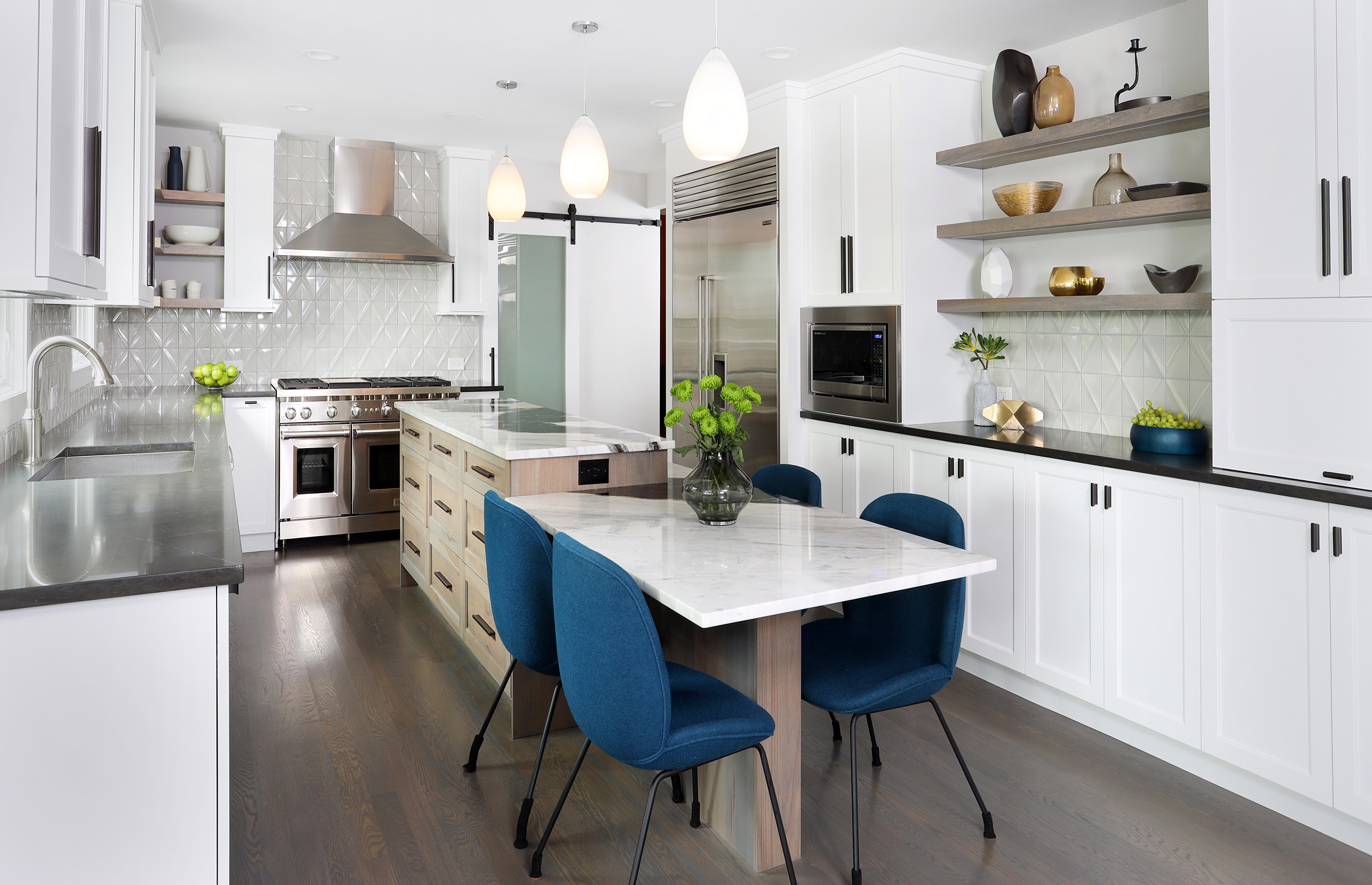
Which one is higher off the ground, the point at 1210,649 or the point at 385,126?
the point at 385,126

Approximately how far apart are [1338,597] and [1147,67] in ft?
7.03

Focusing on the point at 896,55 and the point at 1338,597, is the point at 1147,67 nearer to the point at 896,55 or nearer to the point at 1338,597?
the point at 896,55

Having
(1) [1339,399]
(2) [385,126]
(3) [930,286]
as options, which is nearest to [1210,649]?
(1) [1339,399]

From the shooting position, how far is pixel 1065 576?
3.10 meters

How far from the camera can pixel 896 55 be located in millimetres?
3861

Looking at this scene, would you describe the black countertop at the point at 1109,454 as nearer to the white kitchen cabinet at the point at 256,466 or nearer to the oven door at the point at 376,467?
→ the oven door at the point at 376,467

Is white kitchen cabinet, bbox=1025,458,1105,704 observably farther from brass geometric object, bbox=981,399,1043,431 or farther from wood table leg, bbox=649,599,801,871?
A: wood table leg, bbox=649,599,801,871

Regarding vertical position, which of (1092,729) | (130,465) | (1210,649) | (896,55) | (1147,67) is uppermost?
(896,55)

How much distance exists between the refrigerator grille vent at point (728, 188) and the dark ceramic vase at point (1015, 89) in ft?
3.92

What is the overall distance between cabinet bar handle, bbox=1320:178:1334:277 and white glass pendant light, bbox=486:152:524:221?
9.54 ft

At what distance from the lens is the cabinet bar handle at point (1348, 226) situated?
230 cm

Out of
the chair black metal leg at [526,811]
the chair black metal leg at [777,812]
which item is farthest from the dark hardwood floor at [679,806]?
the chair black metal leg at [777,812]

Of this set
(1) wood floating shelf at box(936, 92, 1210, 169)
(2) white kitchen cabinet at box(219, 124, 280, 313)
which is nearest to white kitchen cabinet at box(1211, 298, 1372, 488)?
(1) wood floating shelf at box(936, 92, 1210, 169)

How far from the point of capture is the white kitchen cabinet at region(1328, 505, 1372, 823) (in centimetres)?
224
